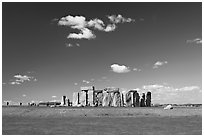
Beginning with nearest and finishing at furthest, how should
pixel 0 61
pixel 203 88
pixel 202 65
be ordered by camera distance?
pixel 0 61, pixel 202 65, pixel 203 88

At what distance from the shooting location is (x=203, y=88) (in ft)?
78.7

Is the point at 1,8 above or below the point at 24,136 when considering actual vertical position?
above

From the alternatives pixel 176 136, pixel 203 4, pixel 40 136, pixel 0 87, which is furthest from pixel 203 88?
pixel 0 87

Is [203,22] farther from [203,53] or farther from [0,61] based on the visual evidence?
[0,61]

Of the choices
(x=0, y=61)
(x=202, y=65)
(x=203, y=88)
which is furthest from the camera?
(x=203, y=88)

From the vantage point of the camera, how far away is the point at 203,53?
72.6ft

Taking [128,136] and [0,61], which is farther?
[128,136]

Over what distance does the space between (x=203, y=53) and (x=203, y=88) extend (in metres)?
3.36

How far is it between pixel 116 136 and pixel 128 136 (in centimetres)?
94

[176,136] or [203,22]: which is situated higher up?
[203,22]

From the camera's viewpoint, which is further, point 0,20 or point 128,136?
point 128,136

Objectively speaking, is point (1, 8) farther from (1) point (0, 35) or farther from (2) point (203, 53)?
(2) point (203, 53)

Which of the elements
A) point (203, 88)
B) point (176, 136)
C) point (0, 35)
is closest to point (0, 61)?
point (0, 35)

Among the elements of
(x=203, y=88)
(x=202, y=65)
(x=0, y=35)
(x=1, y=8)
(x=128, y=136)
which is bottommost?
(x=128, y=136)
